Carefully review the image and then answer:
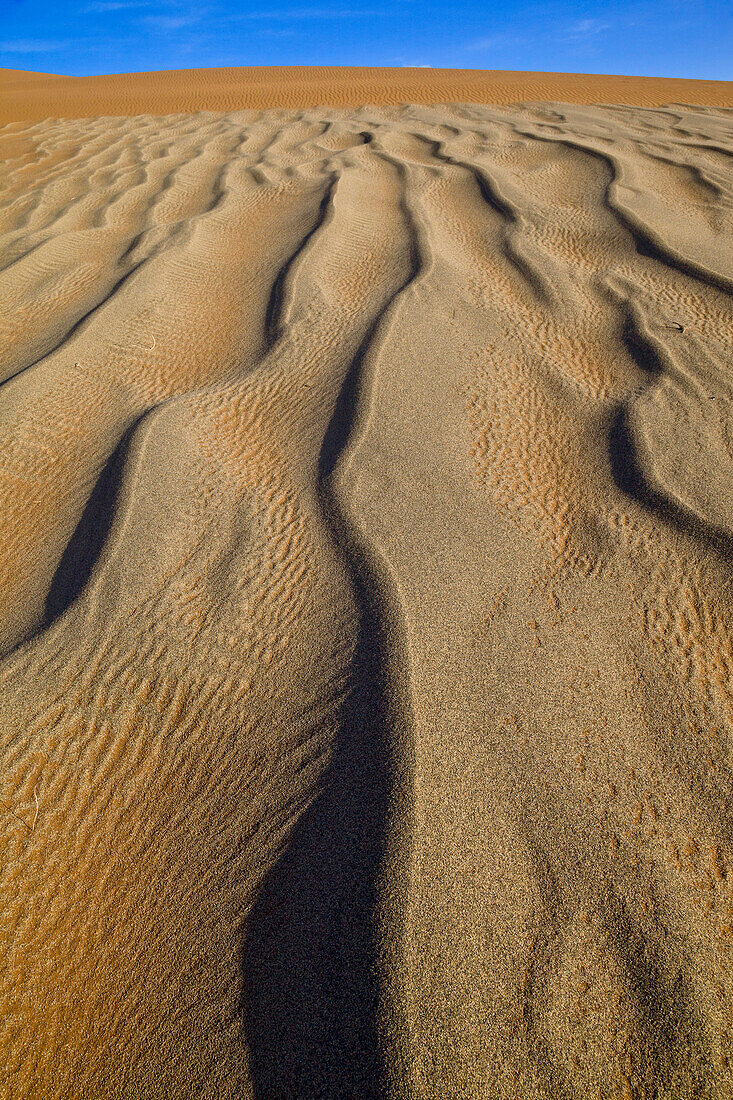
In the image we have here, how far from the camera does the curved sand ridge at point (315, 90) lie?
8734mm

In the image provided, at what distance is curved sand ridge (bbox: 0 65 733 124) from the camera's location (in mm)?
8734

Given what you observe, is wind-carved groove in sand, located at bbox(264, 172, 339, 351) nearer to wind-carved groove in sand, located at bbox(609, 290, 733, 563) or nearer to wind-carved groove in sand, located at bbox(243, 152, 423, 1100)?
wind-carved groove in sand, located at bbox(609, 290, 733, 563)

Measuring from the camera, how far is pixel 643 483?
4.84 ft

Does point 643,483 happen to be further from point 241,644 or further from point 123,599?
point 123,599

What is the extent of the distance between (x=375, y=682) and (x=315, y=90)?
12392 millimetres

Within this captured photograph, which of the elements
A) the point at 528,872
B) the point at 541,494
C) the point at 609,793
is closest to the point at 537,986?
the point at 528,872

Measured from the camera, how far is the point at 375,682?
110cm

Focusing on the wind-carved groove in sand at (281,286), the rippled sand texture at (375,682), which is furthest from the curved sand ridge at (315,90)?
the rippled sand texture at (375,682)

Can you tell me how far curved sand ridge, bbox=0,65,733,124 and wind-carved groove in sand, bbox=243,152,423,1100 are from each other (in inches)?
331

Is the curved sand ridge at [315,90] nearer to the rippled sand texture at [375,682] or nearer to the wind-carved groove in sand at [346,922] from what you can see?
the rippled sand texture at [375,682]

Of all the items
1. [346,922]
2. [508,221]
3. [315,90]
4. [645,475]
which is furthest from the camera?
[315,90]

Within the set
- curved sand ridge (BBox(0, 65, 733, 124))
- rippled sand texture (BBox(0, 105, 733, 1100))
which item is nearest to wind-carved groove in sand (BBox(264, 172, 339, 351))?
rippled sand texture (BBox(0, 105, 733, 1100))

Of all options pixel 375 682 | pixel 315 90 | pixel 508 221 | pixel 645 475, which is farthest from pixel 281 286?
pixel 315 90

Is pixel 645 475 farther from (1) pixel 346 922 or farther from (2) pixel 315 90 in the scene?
(2) pixel 315 90
